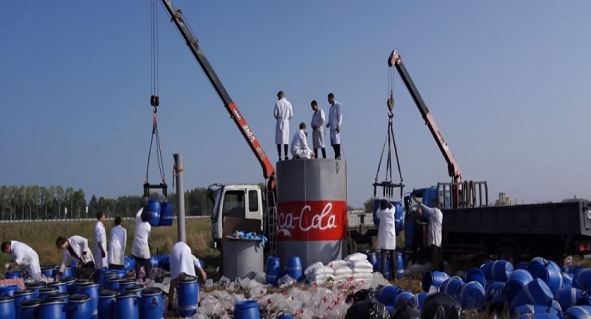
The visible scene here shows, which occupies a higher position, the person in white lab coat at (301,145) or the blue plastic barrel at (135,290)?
the person in white lab coat at (301,145)

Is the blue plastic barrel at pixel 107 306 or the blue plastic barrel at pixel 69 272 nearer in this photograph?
the blue plastic barrel at pixel 107 306

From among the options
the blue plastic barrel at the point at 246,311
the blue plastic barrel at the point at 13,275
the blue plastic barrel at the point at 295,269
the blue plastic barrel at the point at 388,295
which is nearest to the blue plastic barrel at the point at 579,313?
the blue plastic barrel at the point at 388,295

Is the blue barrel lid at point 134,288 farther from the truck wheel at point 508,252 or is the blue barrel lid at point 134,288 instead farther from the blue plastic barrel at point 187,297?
the truck wheel at point 508,252

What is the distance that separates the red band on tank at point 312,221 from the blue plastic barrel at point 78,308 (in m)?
5.76

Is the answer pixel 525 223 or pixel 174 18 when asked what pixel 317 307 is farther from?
pixel 174 18

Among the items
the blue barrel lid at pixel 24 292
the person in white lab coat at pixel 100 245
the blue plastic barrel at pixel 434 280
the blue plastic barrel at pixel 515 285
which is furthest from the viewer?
the person in white lab coat at pixel 100 245

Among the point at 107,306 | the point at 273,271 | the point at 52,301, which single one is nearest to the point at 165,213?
the point at 273,271

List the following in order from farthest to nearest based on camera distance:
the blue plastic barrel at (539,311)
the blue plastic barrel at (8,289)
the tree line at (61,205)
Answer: the tree line at (61,205)
the blue plastic barrel at (8,289)
the blue plastic barrel at (539,311)

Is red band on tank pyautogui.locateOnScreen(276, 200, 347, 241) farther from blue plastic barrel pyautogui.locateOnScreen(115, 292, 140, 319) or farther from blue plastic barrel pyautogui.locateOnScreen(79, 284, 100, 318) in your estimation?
blue plastic barrel pyautogui.locateOnScreen(115, 292, 140, 319)

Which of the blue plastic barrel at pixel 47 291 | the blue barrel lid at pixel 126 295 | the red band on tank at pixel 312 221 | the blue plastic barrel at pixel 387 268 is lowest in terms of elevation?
the blue plastic barrel at pixel 387 268

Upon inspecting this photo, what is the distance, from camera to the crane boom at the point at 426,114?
19.2 m

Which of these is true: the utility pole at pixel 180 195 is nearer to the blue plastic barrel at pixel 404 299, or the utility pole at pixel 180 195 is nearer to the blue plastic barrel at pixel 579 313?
the blue plastic barrel at pixel 404 299

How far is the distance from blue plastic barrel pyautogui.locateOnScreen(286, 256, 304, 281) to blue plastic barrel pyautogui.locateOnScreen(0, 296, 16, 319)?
550 cm

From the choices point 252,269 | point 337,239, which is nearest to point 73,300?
point 252,269
